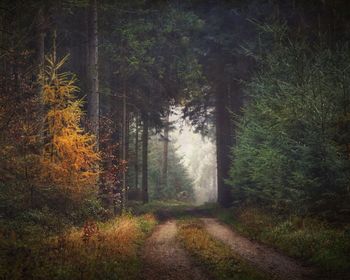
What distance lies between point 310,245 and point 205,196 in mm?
71786

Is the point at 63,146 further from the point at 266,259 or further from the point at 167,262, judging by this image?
the point at 266,259

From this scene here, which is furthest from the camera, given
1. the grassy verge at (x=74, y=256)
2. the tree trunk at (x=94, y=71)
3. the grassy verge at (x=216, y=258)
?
the tree trunk at (x=94, y=71)

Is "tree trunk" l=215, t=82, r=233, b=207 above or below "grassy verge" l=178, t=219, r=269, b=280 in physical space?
above

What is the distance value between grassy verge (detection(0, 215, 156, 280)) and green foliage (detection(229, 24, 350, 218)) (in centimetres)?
685

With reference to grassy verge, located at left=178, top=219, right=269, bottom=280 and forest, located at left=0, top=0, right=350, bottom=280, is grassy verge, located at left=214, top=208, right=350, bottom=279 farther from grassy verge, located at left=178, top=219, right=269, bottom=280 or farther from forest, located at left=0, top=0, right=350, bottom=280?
grassy verge, located at left=178, top=219, right=269, bottom=280

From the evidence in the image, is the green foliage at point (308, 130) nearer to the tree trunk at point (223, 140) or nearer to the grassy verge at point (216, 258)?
the grassy verge at point (216, 258)

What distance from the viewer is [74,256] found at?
10.3 m

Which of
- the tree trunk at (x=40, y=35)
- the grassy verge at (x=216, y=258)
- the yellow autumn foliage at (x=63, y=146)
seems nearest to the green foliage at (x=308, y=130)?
the grassy verge at (x=216, y=258)

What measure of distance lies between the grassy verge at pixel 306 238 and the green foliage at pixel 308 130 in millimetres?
796

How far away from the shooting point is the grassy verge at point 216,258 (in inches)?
364

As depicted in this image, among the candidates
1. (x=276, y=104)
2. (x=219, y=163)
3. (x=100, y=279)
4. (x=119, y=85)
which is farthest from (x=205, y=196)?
(x=100, y=279)

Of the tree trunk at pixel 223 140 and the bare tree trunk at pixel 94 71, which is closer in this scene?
the bare tree trunk at pixel 94 71

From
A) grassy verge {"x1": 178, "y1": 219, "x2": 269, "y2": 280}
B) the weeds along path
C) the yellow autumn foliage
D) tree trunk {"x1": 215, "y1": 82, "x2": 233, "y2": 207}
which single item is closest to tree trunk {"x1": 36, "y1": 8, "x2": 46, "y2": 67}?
the yellow autumn foliage

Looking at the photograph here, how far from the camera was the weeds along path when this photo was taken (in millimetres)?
9633
